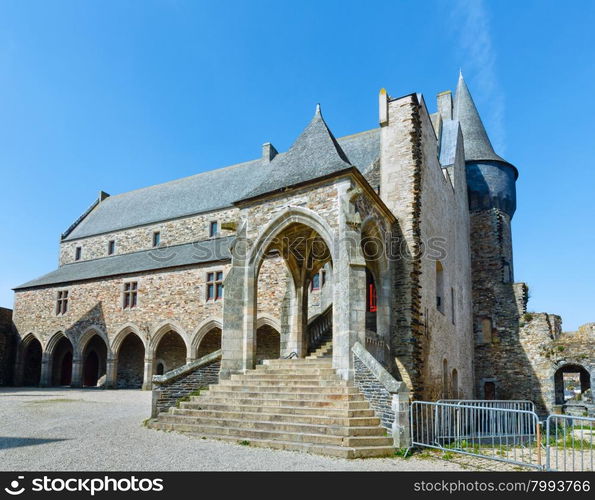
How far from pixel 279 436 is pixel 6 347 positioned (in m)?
23.0

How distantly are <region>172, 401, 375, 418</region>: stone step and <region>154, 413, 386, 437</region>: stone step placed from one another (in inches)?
12.2

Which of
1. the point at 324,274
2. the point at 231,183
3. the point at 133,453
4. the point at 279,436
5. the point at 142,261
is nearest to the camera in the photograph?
the point at 133,453

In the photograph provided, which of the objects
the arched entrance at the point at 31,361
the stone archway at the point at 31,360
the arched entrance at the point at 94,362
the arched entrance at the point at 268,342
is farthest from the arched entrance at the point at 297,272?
the arched entrance at the point at 31,361

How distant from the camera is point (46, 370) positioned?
79.0ft

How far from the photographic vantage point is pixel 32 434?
8.77 meters

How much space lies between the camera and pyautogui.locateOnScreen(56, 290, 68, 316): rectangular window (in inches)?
955

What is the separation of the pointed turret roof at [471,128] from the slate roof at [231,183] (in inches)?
224

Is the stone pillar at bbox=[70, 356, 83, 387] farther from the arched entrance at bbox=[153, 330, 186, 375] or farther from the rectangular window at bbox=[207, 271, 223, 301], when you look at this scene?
the rectangular window at bbox=[207, 271, 223, 301]

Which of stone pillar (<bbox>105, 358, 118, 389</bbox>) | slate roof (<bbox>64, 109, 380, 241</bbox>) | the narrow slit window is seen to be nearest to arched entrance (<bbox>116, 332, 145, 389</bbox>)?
stone pillar (<bbox>105, 358, 118, 389</bbox>)

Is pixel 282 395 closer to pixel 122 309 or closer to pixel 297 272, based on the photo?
pixel 297 272

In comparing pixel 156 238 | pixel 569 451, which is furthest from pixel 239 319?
pixel 156 238

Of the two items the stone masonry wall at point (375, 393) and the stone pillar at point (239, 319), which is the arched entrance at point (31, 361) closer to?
the stone pillar at point (239, 319)

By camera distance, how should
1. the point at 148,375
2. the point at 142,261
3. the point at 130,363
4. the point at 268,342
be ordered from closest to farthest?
the point at 268,342, the point at 148,375, the point at 130,363, the point at 142,261
